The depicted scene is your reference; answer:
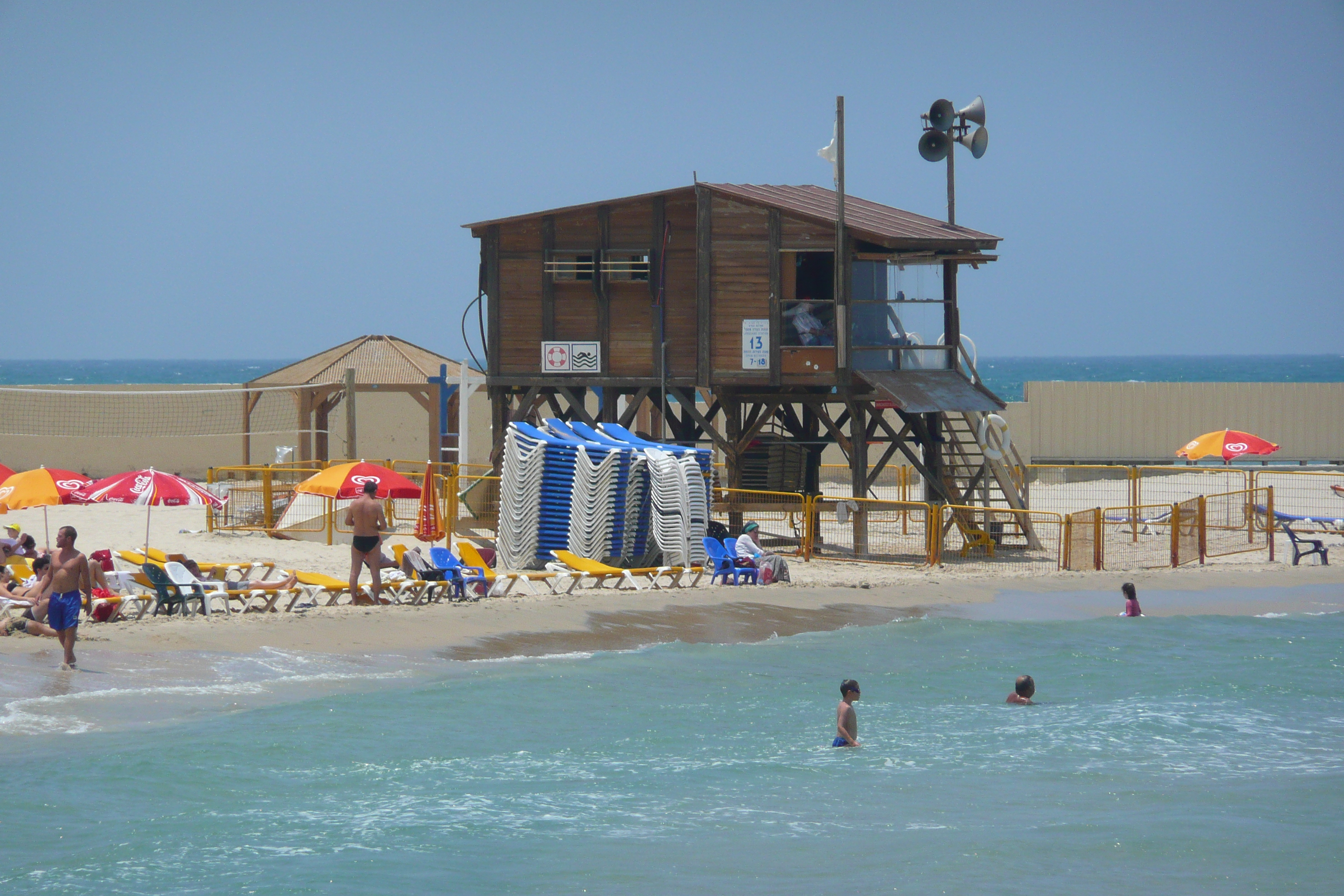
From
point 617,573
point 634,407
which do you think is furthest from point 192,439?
point 617,573

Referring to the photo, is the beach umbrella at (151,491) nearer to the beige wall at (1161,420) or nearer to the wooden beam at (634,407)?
the wooden beam at (634,407)

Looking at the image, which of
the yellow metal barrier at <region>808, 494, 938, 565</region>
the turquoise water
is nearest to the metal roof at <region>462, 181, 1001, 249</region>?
the yellow metal barrier at <region>808, 494, 938, 565</region>

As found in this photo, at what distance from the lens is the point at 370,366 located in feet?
98.3

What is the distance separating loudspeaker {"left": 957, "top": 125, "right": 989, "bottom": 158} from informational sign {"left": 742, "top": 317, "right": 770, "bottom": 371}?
5.82 m

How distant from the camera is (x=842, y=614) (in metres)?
18.0

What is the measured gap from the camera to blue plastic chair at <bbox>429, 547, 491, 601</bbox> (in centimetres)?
1762

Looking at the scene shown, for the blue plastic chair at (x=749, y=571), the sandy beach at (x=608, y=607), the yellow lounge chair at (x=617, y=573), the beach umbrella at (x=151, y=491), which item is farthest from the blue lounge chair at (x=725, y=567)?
the beach umbrella at (x=151, y=491)

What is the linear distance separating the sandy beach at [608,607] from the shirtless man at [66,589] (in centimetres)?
110

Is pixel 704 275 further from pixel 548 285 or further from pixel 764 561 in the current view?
pixel 764 561

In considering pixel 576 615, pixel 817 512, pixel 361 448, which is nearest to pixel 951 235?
pixel 817 512

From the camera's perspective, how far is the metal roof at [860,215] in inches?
888

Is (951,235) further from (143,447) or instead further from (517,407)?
(143,447)

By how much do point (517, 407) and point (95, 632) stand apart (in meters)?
11.7

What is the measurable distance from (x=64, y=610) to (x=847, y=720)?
24.7 feet
